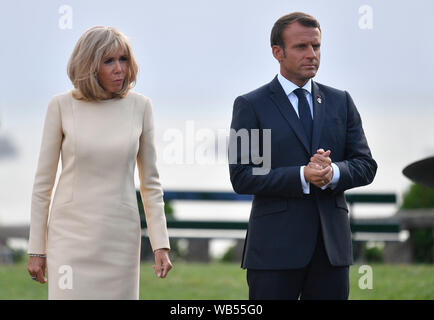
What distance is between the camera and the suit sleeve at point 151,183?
3.78m

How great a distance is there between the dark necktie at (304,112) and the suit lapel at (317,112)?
0.03 metres

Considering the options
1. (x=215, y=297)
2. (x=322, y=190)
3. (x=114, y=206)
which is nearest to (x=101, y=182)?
(x=114, y=206)

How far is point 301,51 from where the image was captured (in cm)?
375

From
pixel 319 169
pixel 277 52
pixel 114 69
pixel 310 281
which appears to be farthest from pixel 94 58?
pixel 310 281

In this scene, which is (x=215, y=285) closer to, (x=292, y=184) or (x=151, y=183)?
(x=151, y=183)

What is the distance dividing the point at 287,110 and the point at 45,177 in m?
1.20

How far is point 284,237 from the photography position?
367cm

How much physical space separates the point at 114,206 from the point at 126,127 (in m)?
0.39

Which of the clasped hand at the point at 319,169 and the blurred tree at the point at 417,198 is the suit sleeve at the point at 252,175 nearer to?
the clasped hand at the point at 319,169

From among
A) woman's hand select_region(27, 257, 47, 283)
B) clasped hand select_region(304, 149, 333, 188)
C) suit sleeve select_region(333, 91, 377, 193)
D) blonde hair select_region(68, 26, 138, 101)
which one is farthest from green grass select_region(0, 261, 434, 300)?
blonde hair select_region(68, 26, 138, 101)

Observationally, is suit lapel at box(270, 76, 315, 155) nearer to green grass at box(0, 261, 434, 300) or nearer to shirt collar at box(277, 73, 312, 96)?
shirt collar at box(277, 73, 312, 96)

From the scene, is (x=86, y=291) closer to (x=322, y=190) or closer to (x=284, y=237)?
Answer: (x=284, y=237)

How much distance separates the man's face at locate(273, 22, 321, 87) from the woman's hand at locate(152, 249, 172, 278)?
1.08m

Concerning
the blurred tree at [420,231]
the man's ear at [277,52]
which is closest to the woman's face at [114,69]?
the man's ear at [277,52]
